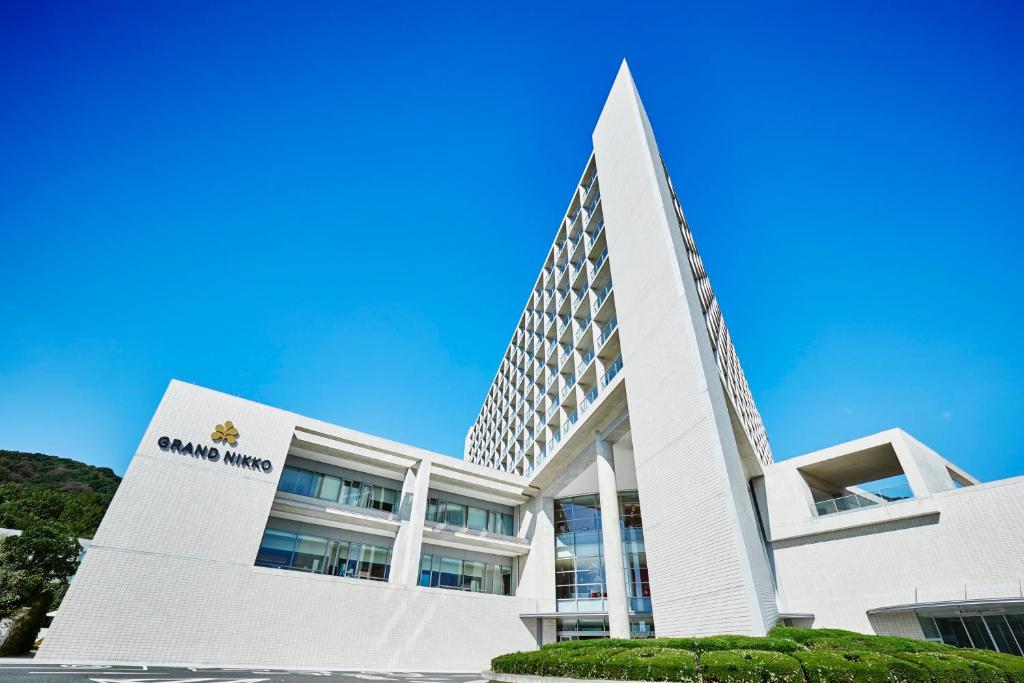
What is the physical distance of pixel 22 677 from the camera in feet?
36.3

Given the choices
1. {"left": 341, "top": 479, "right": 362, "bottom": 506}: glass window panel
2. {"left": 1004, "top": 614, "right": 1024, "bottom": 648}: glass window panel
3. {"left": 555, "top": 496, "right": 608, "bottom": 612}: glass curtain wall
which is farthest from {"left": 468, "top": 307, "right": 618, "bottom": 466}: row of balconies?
{"left": 1004, "top": 614, "right": 1024, "bottom": 648}: glass window panel

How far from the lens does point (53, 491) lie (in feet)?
182

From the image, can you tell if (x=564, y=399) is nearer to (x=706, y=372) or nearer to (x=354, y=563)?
(x=706, y=372)

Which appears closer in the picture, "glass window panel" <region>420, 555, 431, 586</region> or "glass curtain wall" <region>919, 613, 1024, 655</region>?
"glass curtain wall" <region>919, 613, 1024, 655</region>

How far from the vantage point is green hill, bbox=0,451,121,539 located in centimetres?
4812

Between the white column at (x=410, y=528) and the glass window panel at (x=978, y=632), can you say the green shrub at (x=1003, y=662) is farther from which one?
the white column at (x=410, y=528)

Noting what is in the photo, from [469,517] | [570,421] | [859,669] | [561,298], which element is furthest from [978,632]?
[561,298]

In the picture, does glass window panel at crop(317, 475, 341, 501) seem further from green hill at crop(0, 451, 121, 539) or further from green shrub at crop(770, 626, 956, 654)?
green hill at crop(0, 451, 121, 539)

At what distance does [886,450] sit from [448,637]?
80.6 feet

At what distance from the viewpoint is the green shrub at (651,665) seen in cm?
928

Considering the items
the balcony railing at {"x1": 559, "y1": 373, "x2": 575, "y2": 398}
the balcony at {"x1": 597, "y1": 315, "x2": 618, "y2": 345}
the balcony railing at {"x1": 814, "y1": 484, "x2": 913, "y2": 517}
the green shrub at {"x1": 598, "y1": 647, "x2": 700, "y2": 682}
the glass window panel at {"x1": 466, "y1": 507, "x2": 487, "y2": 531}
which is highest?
the balcony at {"x1": 597, "y1": 315, "x2": 618, "y2": 345}

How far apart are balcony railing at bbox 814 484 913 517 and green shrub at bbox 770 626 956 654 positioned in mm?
9646

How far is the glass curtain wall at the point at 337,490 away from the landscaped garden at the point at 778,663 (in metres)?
18.6

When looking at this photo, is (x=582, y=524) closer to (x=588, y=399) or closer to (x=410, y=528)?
(x=588, y=399)
